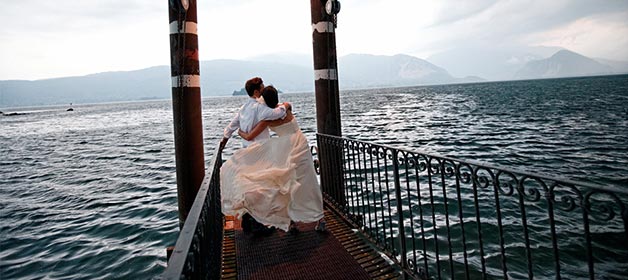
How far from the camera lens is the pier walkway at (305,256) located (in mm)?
3869

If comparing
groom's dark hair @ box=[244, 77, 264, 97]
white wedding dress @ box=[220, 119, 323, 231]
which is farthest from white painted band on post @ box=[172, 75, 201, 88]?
white wedding dress @ box=[220, 119, 323, 231]

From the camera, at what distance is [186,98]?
192 inches

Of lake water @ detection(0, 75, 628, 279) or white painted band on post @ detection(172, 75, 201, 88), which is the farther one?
lake water @ detection(0, 75, 628, 279)

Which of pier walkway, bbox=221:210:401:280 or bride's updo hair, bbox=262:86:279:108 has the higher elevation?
bride's updo hair, bbox=262:86:279:108

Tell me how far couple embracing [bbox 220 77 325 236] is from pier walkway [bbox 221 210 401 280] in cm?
33

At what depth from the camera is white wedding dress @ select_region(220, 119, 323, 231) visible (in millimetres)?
4258

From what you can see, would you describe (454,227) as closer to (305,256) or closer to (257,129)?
(305,256)

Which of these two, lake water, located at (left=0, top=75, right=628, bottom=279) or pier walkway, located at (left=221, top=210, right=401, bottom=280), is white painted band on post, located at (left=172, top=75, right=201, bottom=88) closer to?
pier walkway, located at (left=221, top=210, right=401, bottom=280)

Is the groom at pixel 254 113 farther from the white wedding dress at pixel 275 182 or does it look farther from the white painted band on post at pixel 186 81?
the white painted band on post at pixel 186 81

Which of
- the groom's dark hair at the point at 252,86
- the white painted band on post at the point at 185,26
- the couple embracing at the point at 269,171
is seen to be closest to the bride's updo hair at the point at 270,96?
the couple embracing at the point at 269,171

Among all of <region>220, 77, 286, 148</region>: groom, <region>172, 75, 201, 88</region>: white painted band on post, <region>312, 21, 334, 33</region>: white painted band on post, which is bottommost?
<region>220, 77, 286, 148</region>: groom

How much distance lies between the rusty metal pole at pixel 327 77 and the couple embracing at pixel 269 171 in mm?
1236

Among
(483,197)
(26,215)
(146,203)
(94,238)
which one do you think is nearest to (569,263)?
(483,197)

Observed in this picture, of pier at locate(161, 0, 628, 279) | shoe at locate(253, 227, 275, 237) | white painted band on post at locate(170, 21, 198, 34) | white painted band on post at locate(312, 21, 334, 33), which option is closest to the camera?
pier at locate(161, 0, 628, 279)
